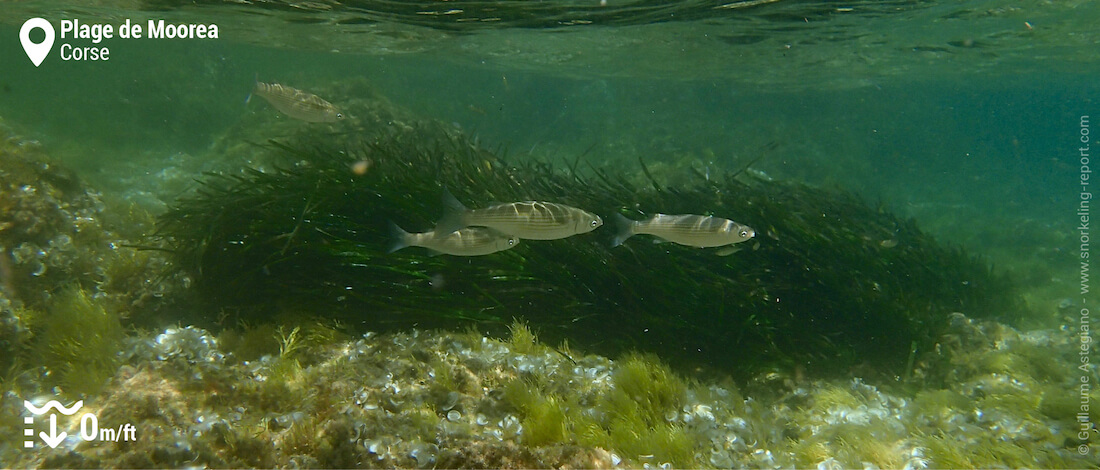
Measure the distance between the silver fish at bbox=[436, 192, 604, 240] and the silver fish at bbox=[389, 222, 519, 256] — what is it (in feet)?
0.62

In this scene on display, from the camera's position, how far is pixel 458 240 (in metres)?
4.82

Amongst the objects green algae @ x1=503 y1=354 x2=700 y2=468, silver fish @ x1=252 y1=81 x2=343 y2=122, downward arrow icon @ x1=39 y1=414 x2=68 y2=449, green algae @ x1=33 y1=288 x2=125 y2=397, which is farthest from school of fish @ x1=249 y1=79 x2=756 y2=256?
silver fish @ x1=252 y1=81 x2=343 y2=122

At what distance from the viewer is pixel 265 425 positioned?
413 centimetres

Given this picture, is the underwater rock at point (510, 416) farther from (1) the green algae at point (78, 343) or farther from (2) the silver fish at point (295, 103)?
(2) the silver fish at point (295, 103)

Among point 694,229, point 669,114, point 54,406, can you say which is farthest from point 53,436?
point 669,114

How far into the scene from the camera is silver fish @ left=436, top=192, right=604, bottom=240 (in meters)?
4.55

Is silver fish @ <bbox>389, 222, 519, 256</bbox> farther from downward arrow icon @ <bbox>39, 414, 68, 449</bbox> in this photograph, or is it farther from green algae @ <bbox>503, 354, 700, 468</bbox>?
downward arrow icon @ <bbox>39, 414, 68, 449</bbox>

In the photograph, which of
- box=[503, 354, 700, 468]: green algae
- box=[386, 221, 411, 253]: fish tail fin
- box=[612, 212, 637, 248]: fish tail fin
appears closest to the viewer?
box=[503, 354, 700, 468]: green algae

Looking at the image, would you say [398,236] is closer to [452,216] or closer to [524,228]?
[452,216]

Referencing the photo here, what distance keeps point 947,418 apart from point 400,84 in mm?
93486

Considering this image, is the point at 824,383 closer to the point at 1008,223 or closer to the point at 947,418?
the point at 947,418

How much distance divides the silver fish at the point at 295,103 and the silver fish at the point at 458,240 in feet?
12.3

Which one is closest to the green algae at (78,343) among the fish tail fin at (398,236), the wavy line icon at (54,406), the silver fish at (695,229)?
the wavy line icon at (54,406)

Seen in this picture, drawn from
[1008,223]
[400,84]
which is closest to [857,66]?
[1008,223]
